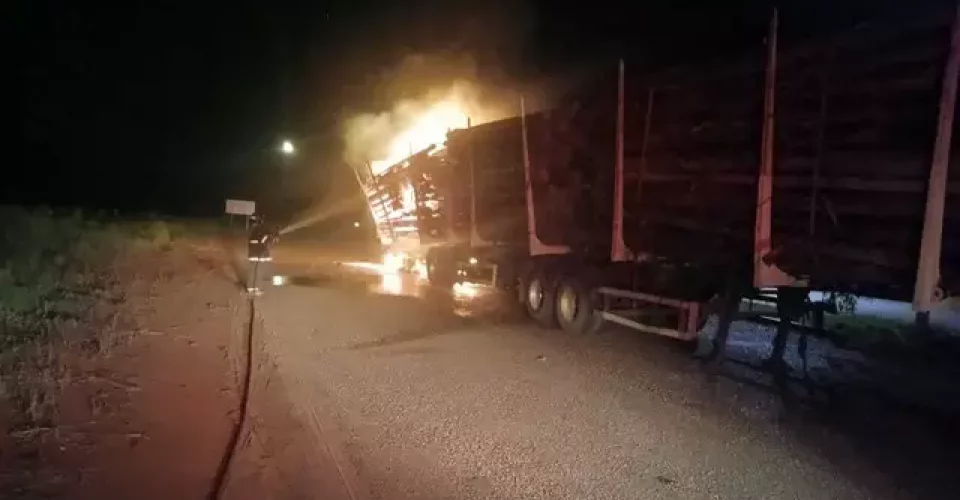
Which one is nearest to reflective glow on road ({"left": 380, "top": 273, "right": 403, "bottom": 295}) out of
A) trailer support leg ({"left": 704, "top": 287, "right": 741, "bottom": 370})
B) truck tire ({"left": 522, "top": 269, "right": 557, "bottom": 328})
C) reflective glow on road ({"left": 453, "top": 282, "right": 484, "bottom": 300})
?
reflective glow on road ({"left": 453, "top": 282, "right": 484, "bottom": 300})

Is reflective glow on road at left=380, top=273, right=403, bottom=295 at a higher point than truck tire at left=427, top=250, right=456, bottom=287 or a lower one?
lower

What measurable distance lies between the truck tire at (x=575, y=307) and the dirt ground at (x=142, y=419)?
4.56 metres

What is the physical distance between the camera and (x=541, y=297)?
13.0 m

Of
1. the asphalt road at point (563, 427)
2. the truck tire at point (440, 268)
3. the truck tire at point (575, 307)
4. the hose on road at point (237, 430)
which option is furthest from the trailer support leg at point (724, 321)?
the truck tire at point (440, 268)

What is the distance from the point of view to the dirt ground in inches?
215

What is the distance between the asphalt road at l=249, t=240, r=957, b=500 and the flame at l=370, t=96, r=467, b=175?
911 centimetres

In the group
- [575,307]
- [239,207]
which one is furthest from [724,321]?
[239,207]

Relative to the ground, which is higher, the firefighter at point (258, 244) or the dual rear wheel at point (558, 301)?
the firefighter at point (258, 244)

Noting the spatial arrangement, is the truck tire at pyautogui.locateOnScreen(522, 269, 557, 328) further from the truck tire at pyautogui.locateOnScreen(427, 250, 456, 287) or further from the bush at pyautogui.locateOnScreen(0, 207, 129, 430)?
the bush at pyautogui.locateOnScreen(0, 207, 129, 430)

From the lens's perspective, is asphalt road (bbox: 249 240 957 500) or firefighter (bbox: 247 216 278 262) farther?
firefighter (bbox: 247 216 278 262)

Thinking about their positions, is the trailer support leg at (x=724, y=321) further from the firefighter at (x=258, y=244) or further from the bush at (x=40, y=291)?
the firefighter at (x=258, y=244)

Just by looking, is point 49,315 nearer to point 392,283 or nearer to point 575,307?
point 575,307

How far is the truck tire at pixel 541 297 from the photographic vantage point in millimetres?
12672

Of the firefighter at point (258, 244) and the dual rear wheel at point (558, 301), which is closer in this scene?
the dual rear wheel at point (558, 301)
